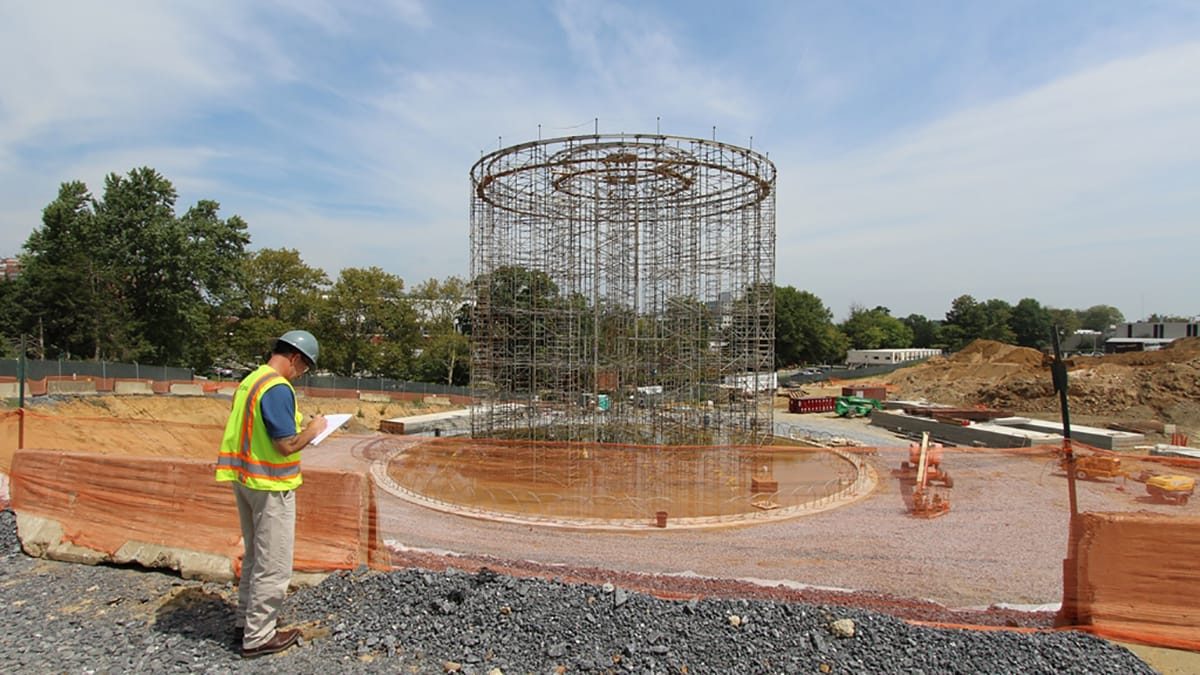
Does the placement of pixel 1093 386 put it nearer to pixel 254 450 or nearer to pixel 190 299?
pixel 254 450

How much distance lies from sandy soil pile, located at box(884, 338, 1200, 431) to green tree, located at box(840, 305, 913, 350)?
3722 centimetres

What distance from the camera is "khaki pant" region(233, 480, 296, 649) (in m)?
3.33

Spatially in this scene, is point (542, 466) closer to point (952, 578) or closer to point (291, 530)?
point (952, 578)

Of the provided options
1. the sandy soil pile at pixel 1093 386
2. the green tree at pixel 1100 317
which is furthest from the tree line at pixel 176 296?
the green tree at pixel 1100 317

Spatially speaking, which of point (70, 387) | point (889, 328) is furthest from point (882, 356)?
point (70, 387)

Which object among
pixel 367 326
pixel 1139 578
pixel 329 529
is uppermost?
pixel 367 326

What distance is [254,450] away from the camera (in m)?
3.32

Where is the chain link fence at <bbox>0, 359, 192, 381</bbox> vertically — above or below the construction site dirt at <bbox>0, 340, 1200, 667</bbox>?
above

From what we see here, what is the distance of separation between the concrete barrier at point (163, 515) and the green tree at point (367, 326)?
108 ft

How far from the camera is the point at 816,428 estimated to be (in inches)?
1059

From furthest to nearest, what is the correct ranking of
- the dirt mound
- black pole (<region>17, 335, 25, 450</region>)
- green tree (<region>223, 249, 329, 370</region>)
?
Result: 1. the dirt mound
2. green tree (<region>223, 249, 329, 370</region>)
3. black pole (<region>17, 335, 25, 450</region>)

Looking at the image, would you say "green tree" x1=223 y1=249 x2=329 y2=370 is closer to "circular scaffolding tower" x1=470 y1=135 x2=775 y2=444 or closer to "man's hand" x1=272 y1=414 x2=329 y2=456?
"circular scaffolding tower" x1=470 y1=135 x2=775 y2=444

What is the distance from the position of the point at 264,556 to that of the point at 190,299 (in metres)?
34.7

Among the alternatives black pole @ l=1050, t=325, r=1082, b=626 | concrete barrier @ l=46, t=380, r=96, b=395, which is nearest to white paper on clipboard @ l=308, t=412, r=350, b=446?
black pole @ l=1050, t=325, r=1082, b=626
